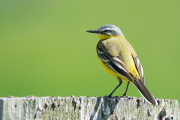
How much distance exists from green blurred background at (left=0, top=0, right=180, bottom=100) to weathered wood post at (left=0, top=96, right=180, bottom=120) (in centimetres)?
505

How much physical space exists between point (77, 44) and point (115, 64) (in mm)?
7874

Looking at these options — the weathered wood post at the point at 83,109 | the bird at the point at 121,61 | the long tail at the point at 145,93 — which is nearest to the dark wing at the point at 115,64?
the bird at the point at 121,61

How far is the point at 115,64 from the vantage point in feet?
20.8

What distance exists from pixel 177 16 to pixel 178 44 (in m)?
2.91

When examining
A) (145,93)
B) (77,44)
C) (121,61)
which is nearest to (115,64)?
(121,61)

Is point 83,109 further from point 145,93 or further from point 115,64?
point 115,64

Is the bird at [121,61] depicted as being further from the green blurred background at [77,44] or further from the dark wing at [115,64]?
the green blurred background at [77,44]

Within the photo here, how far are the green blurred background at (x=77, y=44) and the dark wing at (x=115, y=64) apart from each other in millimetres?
2966

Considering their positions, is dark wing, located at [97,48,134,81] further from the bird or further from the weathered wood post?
the weathered wood post

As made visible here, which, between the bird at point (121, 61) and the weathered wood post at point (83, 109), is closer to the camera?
the weathered wood post at point (83, 109)

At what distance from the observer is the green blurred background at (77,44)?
34.4ft

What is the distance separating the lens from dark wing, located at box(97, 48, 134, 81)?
5.98 metres

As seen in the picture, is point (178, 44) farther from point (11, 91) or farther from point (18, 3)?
point (18, 3)

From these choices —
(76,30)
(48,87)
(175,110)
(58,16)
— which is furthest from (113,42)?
(58,16)
